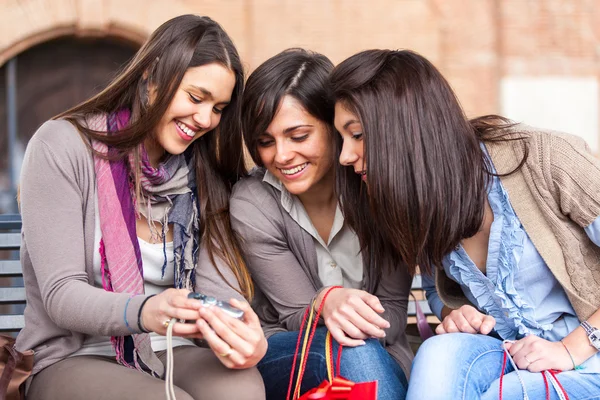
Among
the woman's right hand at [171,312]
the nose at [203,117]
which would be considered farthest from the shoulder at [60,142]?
the woman's right hand at [171,312]

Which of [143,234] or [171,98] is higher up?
[171,98]

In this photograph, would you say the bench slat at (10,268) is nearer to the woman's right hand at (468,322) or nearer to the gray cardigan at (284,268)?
the gray cardigan at (284,268)

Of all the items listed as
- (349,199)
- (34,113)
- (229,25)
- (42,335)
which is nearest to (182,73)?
(349,199)

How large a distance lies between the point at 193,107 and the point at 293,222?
0.56m

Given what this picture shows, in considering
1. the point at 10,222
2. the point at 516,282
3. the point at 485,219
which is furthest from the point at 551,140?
the point at 10,222

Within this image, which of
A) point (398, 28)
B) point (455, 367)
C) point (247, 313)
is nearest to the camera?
point (247, 313)

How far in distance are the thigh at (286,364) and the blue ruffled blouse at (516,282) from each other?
530mm

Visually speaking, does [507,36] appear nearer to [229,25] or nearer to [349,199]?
[229,25]

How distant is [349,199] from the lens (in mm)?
2805

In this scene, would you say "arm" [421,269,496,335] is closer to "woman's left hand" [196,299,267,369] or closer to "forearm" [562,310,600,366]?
"forearm" [562,310,600,366]

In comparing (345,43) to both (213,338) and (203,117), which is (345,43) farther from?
(213,338)

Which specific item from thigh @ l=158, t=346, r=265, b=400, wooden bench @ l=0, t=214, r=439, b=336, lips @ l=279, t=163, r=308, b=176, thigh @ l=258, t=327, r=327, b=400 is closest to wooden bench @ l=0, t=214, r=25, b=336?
wooden bench @ l=0, t=214, r=439, b=336

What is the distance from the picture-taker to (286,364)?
2.68 metres

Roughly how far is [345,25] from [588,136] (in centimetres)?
226
